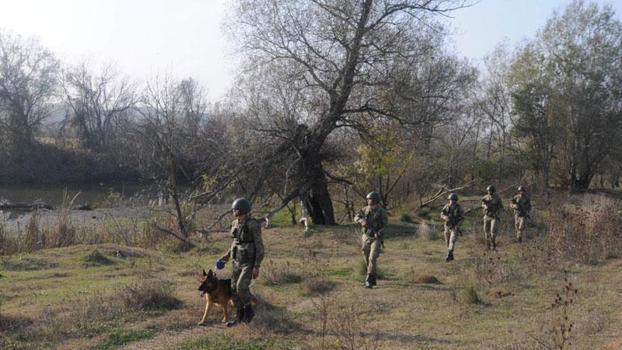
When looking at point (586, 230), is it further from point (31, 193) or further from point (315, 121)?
point (31, 193)

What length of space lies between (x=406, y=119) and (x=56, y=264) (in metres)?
12.4

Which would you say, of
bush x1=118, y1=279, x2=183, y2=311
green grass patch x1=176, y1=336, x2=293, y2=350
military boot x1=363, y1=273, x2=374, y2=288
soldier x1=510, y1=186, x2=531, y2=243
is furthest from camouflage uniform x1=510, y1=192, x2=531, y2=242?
green grass patch x1=176, y1=336, x2=293, y2=350

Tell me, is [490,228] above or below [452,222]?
below

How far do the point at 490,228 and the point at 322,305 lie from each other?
8.58 m

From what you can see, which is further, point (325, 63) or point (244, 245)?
point (325, 63)

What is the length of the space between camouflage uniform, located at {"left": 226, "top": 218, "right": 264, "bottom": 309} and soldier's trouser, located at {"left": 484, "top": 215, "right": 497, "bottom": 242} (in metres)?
9.39

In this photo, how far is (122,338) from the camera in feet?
26.9

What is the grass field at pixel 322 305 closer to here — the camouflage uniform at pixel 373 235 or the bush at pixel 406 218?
the camouflage uniform at pixel 373 235

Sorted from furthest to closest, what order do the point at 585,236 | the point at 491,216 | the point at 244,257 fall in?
1. the point at 491,216
2. the point at 585,236
3. the point at 244,257

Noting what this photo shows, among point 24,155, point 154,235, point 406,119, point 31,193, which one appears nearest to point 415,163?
point 406,119

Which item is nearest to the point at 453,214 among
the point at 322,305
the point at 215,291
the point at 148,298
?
the point at 322,305

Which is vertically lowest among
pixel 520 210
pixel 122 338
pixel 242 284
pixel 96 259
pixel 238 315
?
pixel 122 338

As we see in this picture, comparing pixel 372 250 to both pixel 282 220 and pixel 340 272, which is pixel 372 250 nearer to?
pixel 340 272

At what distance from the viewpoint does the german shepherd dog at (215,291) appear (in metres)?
8.76
